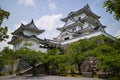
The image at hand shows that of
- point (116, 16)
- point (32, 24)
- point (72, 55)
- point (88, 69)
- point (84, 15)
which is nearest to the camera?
point (116, 16)

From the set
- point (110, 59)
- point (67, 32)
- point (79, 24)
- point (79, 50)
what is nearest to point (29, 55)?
point (79, 50)

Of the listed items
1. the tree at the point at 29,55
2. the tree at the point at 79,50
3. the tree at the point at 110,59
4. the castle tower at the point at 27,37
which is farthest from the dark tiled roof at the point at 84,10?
the tree at the point at 110,59

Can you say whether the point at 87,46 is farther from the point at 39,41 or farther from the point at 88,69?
the point at 39,41

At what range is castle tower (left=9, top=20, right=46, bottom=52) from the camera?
29859 millimetres

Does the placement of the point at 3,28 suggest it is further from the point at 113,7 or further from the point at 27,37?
the point at 27,37

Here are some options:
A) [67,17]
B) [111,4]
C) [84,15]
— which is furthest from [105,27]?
[111,4]

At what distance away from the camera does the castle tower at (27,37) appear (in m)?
29.9

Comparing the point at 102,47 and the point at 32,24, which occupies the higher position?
the point at 32,24

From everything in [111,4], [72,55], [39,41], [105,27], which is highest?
[105,27]

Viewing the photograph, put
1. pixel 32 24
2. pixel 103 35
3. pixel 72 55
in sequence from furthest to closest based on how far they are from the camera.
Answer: pixel 32 24 < pixel 103 35 < pixel 72 55

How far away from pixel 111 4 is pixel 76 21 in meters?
26.0

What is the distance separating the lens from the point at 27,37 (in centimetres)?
3045

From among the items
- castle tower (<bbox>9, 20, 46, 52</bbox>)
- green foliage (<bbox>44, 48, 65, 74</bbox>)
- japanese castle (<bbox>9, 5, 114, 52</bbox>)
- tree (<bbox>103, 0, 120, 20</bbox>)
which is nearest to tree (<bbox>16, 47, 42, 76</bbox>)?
green foliage (<bbox>44, 48, 65, 74</bbox>)

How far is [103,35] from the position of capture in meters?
23.9
